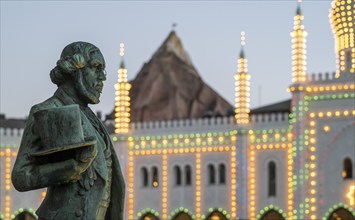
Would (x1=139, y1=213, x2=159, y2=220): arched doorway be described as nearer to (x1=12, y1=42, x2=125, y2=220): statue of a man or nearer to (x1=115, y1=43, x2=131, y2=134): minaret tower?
(x1=115, y1=43, x2=131, y2=134): minaret tower

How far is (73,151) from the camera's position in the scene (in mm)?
4562

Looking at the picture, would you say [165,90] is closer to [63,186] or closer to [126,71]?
[126,71]

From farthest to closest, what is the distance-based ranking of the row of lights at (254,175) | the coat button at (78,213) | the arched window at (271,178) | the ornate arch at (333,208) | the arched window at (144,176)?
the arched window at (144,176), the arched window at (271,178), the row of lights at (254,175), the ornate arch at (333,208), the coat button at (78,213)

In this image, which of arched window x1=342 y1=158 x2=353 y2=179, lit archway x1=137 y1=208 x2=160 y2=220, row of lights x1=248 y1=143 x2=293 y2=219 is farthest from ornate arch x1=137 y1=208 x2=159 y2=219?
arched window x1=342 y1=158 x2=353 y2=179

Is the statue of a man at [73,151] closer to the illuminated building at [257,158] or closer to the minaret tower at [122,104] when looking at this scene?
the illuminated building at [257,158]

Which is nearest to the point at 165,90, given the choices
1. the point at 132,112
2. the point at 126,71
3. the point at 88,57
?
the point at 132,112

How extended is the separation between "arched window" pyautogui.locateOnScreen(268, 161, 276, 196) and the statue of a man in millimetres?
34136

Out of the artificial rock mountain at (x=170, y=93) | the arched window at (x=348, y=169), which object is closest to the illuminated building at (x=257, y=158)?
the arched window at (x=348, y=169)

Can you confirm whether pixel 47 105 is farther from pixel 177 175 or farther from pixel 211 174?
pixel 177 175

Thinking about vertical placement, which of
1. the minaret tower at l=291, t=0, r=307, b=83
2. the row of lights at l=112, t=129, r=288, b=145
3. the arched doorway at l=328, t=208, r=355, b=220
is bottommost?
the arched doorway at l=328, t=208, r=355, b=220

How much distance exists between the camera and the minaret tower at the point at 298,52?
37.5 metres

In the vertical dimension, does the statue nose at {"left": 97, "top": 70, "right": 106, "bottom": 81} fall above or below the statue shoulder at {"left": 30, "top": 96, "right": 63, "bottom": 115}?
above

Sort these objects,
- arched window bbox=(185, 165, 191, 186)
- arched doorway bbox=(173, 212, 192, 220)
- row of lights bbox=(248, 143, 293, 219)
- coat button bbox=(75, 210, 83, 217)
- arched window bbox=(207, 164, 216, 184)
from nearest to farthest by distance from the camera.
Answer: coat button bbox=(75, 210, 83, 217), row of lights bbox=(248, 143, 293, 219), arched window bbox=(207, 164, 216, 184), arched doorway bbox=(173, 212, 192, 220), arched window bbox=(185, 165, 191, 186)

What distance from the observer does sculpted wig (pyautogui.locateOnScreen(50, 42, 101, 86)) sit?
478 cm
